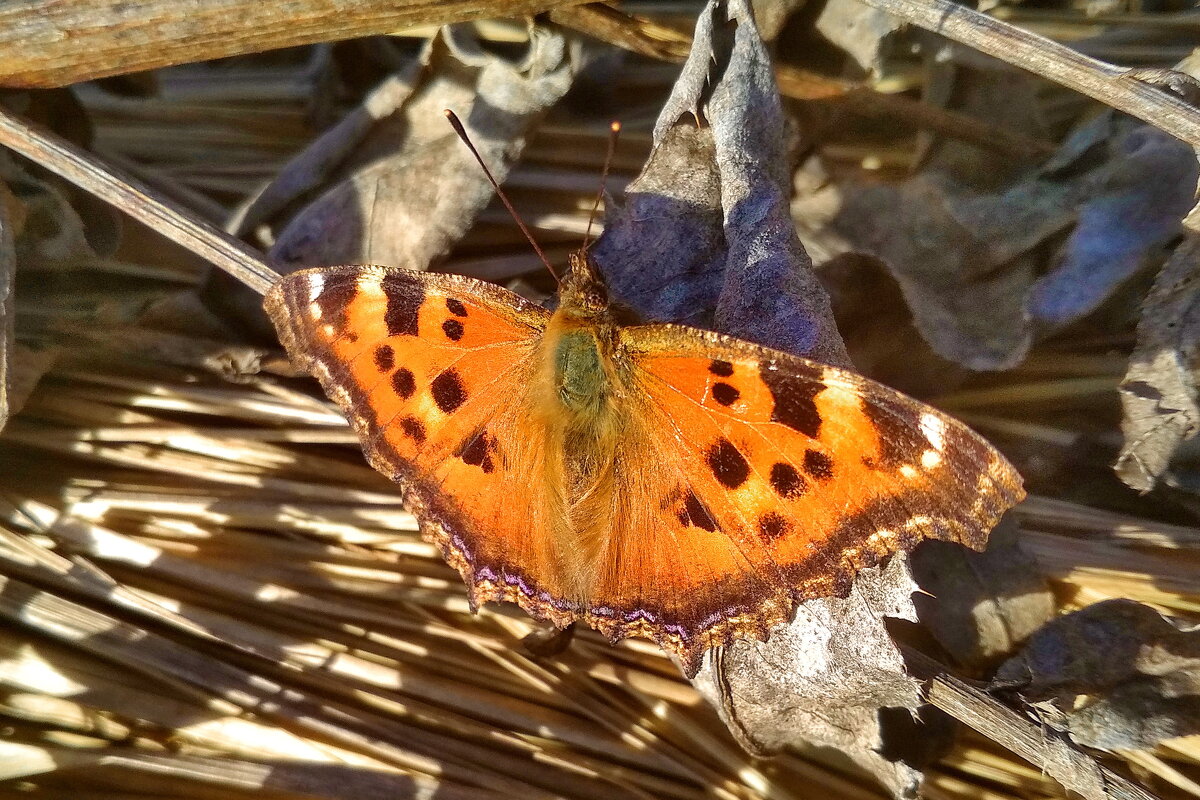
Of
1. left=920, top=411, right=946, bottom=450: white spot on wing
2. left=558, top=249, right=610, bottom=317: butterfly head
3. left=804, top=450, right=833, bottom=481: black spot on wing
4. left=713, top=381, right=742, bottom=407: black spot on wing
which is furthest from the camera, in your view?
left=558, top=249, right=610, bottom=317: butterfly head

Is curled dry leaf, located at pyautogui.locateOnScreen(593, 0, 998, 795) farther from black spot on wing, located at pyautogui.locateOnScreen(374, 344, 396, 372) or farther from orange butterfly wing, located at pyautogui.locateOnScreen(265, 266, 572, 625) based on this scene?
black spot on wing, located at pyautogui.locateOnScreen(374, 344, 396, 372)

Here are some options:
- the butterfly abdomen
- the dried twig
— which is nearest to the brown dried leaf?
the dried twig

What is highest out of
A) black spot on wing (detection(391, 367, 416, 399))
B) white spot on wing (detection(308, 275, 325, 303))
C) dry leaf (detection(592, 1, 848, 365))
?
dry leaf (detection(592, 1, 848, 365))

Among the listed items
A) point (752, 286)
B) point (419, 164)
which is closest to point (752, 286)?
point (752, 286)

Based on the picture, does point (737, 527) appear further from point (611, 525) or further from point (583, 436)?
point (583, 436)

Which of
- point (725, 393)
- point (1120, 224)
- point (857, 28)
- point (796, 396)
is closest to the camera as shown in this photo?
point (796, 396)

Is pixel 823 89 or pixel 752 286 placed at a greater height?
pixel 823 89

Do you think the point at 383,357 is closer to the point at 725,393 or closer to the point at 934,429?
the point at 725,393

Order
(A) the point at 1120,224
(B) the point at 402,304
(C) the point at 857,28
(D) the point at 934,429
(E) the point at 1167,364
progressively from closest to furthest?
1. (D) the point at 934,429
2. (E) the point at 1167,364
3. (B) the point at 402,304
4. (A) the point at 1120,224
5. (C) the point at 857,28
